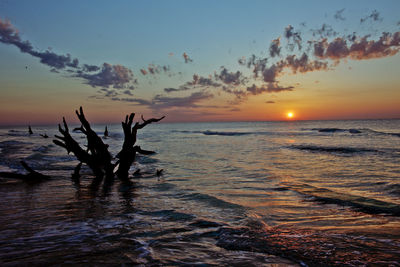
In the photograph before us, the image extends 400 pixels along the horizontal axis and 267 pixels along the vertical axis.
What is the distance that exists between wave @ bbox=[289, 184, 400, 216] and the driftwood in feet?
21.0

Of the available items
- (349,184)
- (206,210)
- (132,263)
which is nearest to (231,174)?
(349,184)

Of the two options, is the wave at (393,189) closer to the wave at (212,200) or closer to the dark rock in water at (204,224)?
the wave at (212,200)

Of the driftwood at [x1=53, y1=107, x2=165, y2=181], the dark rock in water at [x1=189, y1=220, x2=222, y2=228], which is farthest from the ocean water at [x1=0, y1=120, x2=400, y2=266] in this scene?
the driftwood at [x1=53, y1=107, x2=165, y2=181]

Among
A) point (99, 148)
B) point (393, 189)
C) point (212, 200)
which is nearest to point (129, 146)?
point (99, 148)

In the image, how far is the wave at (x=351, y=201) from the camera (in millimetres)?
6711

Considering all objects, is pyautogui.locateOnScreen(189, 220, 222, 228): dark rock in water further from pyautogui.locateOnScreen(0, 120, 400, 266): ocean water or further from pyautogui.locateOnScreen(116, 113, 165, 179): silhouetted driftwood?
pyautogui.locateOnScreen(116, 113, 165, 179): silhouetted driftwood

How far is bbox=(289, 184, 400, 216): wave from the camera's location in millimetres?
6711

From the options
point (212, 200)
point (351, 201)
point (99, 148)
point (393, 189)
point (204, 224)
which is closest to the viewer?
point (204, 224)

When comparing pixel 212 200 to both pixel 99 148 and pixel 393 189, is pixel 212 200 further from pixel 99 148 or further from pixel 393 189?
pixel 393 189

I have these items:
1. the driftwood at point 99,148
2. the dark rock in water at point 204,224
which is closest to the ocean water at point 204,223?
the dark rock in water at point 204,224

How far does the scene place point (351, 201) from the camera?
24.8 feet

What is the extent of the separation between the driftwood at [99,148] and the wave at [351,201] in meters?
6.39

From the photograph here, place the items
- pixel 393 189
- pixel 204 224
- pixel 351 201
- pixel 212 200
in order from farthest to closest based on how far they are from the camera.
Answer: pixel 393 189, pixel 212 200, pixel 351 201, pixel 204 224

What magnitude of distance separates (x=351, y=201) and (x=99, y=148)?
9925mm
